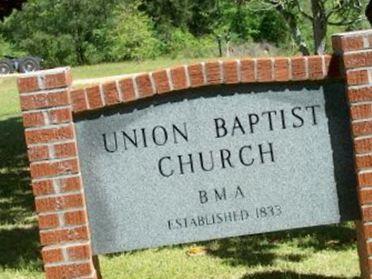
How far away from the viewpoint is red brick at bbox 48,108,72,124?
201 inches

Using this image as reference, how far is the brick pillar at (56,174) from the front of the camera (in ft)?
16.7

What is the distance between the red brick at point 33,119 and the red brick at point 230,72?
3.72 feet

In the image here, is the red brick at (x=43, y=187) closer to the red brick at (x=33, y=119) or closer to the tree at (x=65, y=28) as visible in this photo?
the red brick at (x=33, y=119)

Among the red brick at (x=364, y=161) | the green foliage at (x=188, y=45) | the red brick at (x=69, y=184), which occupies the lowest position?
the green foliage at (x=188, y=45)

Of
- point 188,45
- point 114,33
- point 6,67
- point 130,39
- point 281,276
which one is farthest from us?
point 188,45

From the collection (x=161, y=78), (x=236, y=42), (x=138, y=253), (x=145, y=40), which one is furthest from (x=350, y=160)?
(x=236, y=42)

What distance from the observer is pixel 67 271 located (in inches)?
204

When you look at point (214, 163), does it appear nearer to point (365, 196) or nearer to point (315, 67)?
point (315, 67)

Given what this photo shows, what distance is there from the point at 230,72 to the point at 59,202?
1308 mm

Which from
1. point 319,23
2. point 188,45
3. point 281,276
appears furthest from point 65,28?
point 281,276

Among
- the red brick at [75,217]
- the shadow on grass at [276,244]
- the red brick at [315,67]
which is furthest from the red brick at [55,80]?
the shadow on grass at [276,244]

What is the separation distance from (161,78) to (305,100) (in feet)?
2.99

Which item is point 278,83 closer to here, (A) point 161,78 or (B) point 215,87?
(B) point 215,87

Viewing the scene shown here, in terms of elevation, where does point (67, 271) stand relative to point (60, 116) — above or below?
below
